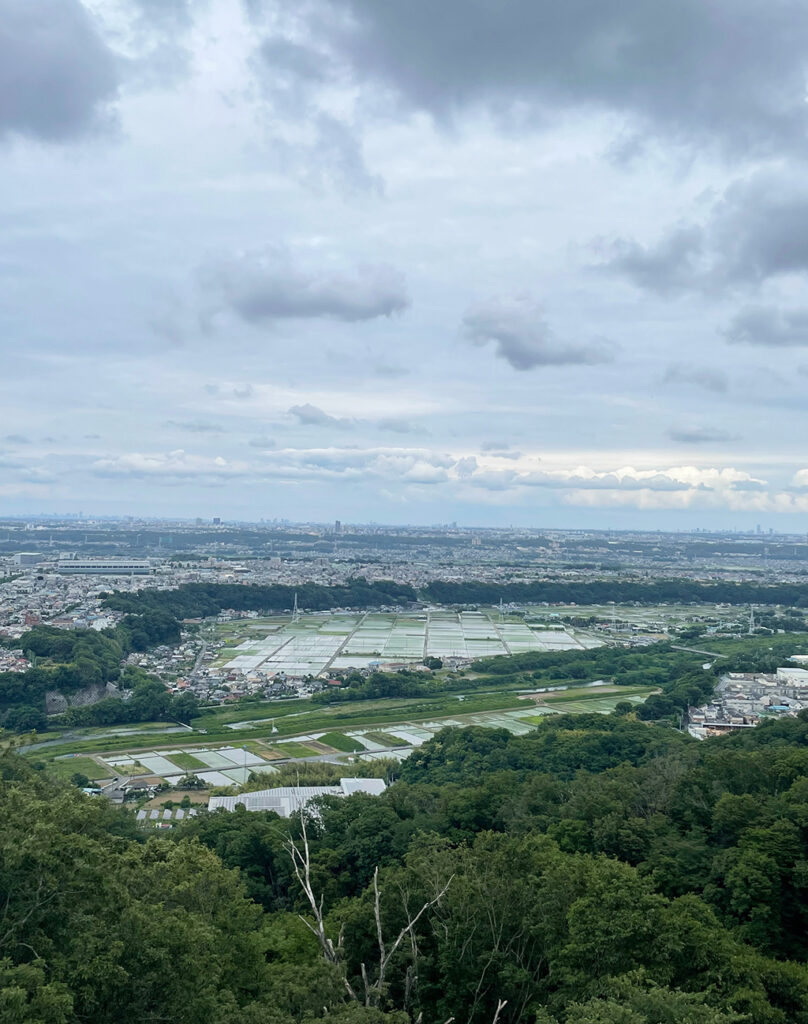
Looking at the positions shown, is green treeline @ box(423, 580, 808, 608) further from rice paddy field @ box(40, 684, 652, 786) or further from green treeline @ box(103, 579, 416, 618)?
rice paddy field @ box(40, 684, 652, 786)

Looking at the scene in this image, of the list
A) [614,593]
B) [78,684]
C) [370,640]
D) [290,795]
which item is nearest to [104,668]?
[78,684]

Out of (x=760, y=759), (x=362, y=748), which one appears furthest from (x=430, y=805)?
(x=362, y=748)

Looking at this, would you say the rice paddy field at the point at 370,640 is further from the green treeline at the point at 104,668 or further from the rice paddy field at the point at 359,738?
the rice paddy field at the point at 359,738

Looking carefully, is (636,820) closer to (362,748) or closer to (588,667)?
(362,748)

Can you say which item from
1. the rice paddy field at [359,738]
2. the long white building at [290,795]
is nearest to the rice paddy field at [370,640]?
the rice paddy field at [359,738]

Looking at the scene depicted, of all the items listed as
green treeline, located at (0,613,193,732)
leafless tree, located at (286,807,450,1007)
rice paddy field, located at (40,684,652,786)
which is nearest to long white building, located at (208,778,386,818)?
rice paddy field, located at (40,684,652,786)

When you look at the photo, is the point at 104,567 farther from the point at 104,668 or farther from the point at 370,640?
the point at 104,668
